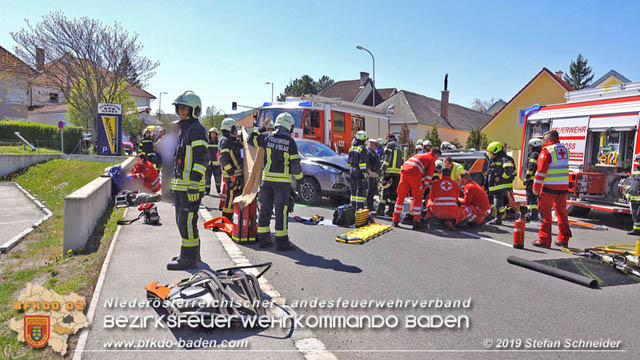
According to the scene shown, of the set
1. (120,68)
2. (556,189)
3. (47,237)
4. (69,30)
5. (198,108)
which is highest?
(69,30)

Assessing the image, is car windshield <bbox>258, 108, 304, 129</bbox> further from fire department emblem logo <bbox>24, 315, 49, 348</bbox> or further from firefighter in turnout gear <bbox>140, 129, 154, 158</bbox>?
fire department emblem logo <bbox>24, 315, 49, 348</bbox>

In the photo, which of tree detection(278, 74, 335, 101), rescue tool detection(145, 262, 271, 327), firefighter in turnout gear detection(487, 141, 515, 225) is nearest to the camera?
rescue tool detection(145, 262, 271, 327)

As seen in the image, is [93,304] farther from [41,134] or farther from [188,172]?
[41,134]

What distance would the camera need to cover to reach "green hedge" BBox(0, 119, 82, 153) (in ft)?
95.8

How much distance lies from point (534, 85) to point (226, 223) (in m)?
30.2

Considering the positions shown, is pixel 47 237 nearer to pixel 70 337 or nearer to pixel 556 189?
pixel 70 337

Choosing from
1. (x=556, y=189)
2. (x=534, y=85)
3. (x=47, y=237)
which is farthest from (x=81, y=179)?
(x=534, y=85)

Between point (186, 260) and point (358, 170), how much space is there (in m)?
4.88

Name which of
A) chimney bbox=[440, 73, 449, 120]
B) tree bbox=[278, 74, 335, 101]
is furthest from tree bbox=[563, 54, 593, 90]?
tree bbox=[278, 74, 335, 101]

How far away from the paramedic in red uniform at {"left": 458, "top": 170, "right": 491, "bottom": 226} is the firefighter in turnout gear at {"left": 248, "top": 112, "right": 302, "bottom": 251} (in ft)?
13.9

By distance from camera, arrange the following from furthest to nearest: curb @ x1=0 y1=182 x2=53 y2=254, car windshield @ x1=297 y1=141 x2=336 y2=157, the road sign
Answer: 1. the road sign
2. car windshield @ x1=297 y1=141 x2=336 y2=157
3. curb @ x1=0 y1=182 x2=53 y2=254

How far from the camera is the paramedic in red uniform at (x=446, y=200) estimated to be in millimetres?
8617

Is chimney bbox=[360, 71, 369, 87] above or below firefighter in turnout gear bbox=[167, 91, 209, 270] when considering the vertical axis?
above

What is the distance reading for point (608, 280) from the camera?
5500 millimetres
